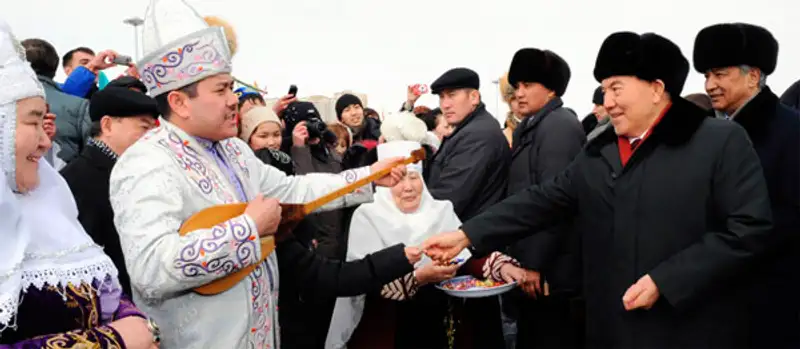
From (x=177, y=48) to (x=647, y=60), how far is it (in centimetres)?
207

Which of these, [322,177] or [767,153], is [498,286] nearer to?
[322,177]

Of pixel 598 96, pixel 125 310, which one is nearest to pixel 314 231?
pixel 125 310

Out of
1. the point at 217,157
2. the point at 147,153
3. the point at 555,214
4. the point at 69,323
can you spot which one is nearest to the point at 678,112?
the point at 555,214

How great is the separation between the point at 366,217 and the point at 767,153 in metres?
2.38

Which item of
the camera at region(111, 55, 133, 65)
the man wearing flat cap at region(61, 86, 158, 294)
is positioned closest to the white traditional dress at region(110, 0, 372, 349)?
the man wearing flat cap at region(61, 86, 158, 294)

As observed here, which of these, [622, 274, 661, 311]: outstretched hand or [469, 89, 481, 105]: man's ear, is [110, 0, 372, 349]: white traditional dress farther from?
[469, 89, 481, 105]: man's ear

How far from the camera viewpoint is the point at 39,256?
6.45ft

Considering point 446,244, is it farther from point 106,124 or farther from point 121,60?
point 121,60

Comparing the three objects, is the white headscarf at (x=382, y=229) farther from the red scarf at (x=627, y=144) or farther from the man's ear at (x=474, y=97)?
the red scarf at (x=627, y=144)

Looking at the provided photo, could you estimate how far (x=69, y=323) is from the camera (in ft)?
6.52

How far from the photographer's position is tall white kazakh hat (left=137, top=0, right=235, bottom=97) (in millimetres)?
2656

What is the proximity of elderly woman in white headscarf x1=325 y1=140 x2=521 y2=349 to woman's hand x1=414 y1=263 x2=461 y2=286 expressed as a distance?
21cm

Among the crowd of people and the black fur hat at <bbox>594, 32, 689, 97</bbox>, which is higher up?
the black fur hat at <bbox>594, 32, 689, 97</bbox>

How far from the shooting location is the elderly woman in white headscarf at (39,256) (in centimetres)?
185
